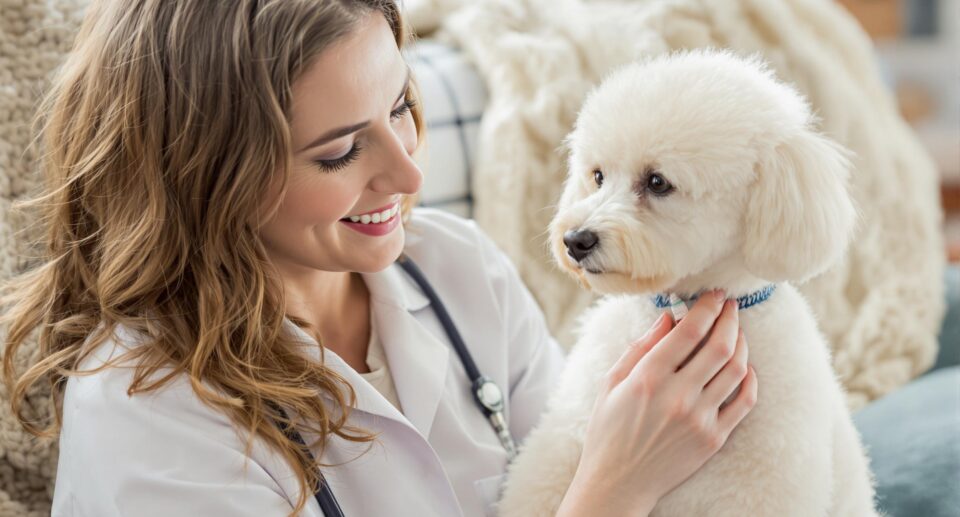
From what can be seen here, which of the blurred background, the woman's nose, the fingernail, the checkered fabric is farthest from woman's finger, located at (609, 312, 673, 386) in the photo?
the blurred background

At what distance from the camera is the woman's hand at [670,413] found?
107cm

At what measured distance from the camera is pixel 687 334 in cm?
107

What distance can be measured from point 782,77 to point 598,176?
3.52 feet

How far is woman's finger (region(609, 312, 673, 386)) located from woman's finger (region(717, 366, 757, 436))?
0.12 meters

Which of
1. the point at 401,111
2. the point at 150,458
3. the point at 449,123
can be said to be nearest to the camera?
the point at 150,458

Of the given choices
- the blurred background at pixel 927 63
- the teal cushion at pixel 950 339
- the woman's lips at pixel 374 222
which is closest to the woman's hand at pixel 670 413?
the woman's lips at pixel 374 222

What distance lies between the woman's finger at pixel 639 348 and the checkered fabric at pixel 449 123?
82 centimetres

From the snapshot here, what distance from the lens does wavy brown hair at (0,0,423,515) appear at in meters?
1.03

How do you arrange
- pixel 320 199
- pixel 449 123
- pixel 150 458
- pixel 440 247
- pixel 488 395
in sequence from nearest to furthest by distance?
pixel 150 458 → pixel 320 199 → pixel 488 395 → pixel 440 247 → pixel 449 123

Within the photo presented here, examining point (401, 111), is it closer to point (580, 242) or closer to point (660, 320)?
point (580, 242)

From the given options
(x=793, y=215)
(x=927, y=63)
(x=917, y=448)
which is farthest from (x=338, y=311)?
(x=927, y=63)

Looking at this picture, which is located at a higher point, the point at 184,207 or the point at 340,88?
the point at 340,88

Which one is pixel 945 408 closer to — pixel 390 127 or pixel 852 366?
pixel 852 366

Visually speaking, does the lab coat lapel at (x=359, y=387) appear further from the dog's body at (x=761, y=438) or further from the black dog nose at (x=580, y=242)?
the black dog nose at (x=580, y=242)
